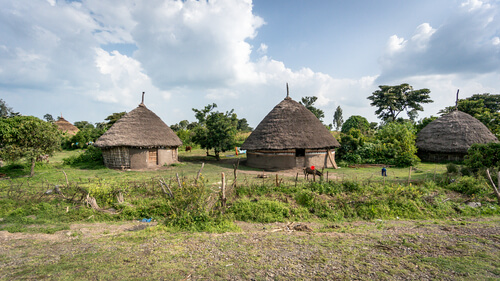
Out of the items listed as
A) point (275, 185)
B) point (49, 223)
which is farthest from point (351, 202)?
point (49, 223)

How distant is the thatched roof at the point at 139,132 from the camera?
15.9 meters

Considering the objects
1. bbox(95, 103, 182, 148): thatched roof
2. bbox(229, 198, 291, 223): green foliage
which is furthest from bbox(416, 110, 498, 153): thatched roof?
bbox(95, 103, 182, 148): thatched roof

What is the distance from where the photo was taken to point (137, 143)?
15.9 meters

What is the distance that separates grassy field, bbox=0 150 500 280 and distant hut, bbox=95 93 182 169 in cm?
650

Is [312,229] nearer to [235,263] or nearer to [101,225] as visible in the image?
[235,263]

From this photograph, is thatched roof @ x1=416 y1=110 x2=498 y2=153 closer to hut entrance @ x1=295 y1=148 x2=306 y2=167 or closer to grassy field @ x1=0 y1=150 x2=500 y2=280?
grassy field @ x1=0 y1=150 x2=500 y2=280

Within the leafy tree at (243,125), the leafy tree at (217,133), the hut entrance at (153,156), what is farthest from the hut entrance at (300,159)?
the leafy tree at (243,125)

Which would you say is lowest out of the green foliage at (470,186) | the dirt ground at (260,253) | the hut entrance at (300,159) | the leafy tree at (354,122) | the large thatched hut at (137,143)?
the dirt ground at (260,253)

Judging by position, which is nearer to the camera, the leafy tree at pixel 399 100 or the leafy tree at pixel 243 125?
the leafy tree at pixel 399 100

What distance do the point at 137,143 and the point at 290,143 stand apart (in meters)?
10.4

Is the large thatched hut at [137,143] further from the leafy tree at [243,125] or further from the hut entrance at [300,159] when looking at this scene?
the leafy tree at [243,125]

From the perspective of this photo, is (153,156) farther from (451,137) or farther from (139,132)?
(451,137)

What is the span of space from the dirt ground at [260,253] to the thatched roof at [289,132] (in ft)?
30.3

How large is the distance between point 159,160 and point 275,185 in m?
11.1
